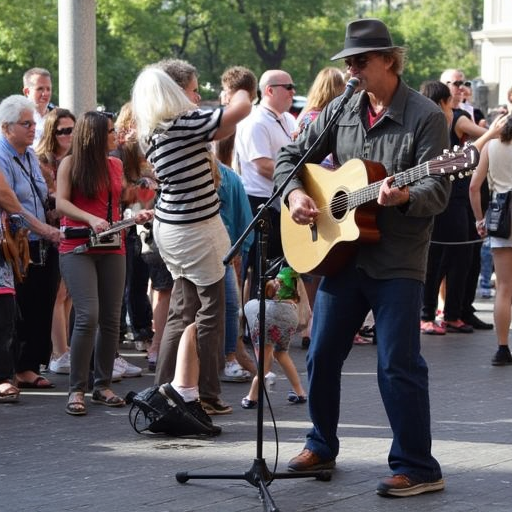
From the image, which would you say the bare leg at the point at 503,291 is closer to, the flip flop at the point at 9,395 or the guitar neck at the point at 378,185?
the flip flop at the point at 9,395

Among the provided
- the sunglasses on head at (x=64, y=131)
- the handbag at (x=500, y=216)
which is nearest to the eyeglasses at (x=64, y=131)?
the sunglasses on head at (x=64, y=131)

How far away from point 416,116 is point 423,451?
62.0 inches

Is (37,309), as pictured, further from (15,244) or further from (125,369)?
(15,244)

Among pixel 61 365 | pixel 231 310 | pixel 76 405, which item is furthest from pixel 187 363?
pixel 61 365

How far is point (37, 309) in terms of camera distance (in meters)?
9.48

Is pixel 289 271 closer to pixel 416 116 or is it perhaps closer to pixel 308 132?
pixel 308 132

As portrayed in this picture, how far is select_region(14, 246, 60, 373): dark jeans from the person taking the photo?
9.35 meters

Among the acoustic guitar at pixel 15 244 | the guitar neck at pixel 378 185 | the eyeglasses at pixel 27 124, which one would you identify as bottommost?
the acoustic guitar at pixel 15 244

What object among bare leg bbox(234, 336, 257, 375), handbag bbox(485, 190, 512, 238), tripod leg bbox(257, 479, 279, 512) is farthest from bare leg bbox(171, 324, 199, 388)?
handbag bbox(485, 190, 512, 238)

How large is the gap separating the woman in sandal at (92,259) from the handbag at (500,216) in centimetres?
297

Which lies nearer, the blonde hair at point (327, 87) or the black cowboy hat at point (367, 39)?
the black cowboy hat at point (367, 39)

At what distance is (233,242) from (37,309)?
59.6 inches

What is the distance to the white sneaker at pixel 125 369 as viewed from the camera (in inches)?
380

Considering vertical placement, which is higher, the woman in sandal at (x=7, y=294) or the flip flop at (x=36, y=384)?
the woman in sandal at (x=7, y=294)
